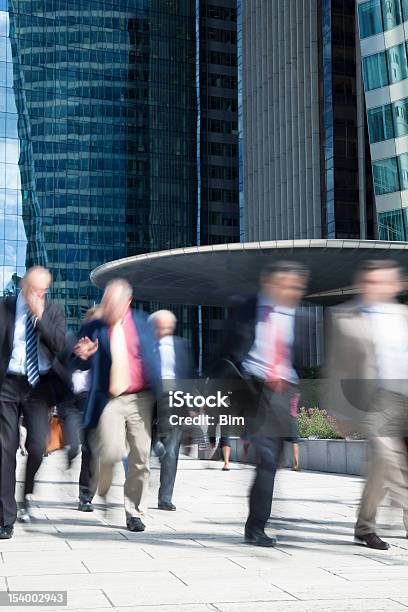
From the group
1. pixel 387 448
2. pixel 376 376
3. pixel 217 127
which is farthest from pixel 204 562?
pixel 217 127

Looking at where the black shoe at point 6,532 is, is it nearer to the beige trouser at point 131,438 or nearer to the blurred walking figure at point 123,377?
the beige trouser at point 131,438

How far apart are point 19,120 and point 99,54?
11.2m

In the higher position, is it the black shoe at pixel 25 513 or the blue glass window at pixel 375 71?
the blue glass window at pixel 375 71

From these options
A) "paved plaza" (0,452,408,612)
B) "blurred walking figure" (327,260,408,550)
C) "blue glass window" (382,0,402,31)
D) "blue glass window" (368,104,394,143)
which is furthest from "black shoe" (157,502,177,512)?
"blue glass window" (382,0,402,31)

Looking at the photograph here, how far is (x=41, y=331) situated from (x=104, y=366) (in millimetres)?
552

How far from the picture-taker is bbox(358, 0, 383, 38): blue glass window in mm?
44938

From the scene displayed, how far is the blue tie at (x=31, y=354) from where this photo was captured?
693 cm

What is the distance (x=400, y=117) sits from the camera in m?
44.1

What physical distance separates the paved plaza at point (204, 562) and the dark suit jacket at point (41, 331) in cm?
130

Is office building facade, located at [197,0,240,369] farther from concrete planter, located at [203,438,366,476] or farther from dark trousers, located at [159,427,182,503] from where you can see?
dark trousers, located at [159,427,182,503]

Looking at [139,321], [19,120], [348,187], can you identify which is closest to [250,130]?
[348,187]

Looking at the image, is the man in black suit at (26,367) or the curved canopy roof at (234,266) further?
the curved canopy roof at (234,266)

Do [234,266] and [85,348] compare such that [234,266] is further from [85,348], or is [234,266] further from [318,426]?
[85,348]

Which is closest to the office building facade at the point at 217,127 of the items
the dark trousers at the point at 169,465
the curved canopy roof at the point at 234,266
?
the curved canopy roof at the point at 234,266
